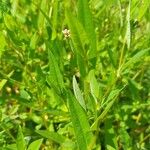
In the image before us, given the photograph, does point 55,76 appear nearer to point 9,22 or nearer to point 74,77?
point 74,77

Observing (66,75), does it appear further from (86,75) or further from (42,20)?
(86,75)

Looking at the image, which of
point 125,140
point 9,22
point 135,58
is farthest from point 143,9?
point 125,140

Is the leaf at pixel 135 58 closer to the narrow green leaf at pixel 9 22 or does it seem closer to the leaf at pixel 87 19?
the leaf at pixel 87 19

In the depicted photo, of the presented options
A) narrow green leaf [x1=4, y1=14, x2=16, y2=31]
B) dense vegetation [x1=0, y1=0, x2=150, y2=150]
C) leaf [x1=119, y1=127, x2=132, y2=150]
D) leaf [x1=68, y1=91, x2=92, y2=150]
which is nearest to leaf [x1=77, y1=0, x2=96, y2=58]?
dense vegetation [x1=0, y1=0, x2=150, y2=150]

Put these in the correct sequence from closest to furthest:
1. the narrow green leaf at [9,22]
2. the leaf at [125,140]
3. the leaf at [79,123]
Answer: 1. the leaf at [79,123]
2. the narrow green leaf at [9,22]
3. the leaf at [125,140]

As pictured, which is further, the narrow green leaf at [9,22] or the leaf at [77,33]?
the narrow green leaf at [9,22]

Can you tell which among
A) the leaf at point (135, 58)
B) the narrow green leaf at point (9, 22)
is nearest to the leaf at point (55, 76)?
the leaf at point (135, 58)

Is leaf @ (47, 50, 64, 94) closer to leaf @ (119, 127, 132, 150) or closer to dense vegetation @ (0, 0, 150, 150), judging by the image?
dense vegetation @ (0, 0, 150, 150)
